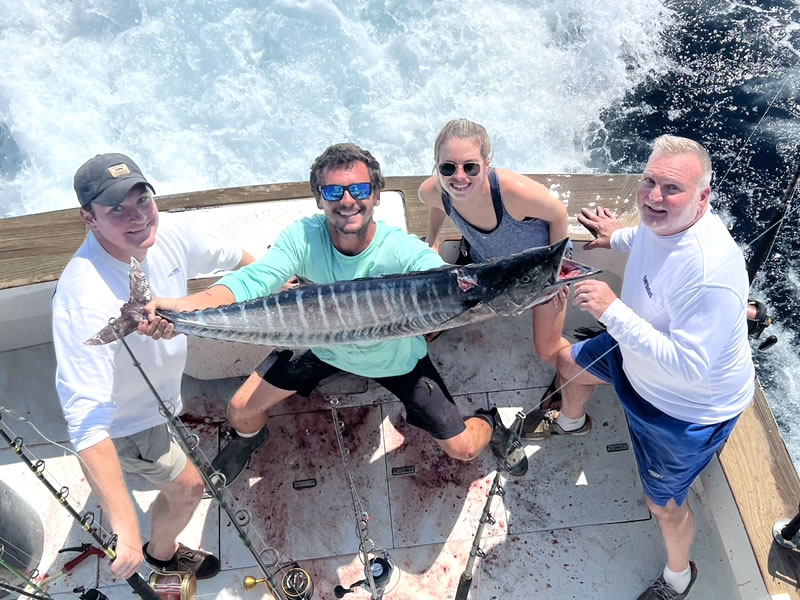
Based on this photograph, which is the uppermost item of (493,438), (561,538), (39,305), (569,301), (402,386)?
(39,305)

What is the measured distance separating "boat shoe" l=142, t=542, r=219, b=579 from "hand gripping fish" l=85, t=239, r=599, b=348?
1147mm

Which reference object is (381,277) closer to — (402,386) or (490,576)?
(402,386)

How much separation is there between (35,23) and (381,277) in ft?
23.9

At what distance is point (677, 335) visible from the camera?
6.78 ft

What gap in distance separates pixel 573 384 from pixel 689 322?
3.45 feet

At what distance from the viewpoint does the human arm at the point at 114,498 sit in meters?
2.11

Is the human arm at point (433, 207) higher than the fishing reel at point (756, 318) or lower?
higher

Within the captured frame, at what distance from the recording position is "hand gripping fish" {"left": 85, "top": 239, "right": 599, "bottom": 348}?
2.19 m

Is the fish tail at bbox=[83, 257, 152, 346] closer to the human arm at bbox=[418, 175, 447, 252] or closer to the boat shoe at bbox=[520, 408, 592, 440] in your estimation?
the human arm at bbox=[418, 175, 447, 252]

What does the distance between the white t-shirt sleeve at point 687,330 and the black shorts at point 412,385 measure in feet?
3.15

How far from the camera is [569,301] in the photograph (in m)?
3.50

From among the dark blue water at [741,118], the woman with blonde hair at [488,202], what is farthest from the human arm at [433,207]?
the dark blue water at [741,118]

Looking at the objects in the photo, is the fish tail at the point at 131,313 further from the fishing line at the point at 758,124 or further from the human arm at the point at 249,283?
the fishing line at the point at 758,124

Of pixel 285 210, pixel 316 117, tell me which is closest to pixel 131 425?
pixel 285 210
